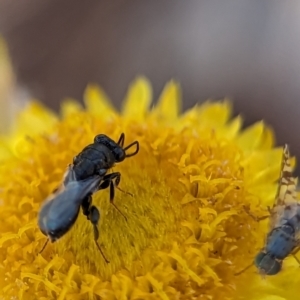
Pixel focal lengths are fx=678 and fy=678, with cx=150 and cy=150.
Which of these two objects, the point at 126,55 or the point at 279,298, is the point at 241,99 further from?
the point at 279,298

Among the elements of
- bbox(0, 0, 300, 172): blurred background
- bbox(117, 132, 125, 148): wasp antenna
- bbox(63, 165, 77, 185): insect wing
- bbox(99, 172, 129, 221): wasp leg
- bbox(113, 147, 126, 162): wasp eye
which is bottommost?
bbox(63, 165, 77, 185): insect wing

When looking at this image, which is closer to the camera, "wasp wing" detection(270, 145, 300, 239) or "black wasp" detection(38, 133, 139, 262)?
"black wasp" detection(38, 133, 139, 262)

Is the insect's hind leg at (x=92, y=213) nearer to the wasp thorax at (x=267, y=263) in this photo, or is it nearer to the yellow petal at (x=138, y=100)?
the wasp thorax at (x=267, y=263)

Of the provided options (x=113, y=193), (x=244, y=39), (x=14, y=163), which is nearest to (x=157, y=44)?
(x=244, y=39)

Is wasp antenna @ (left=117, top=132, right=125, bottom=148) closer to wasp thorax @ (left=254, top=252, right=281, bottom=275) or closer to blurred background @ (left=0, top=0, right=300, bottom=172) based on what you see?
wasp thorax @ (left=254, top=252, right=281, bottom=275)

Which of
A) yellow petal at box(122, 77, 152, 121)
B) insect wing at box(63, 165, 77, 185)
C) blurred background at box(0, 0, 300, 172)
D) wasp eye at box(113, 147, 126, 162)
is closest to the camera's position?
insect wing at box(63, 165, 77, 185)

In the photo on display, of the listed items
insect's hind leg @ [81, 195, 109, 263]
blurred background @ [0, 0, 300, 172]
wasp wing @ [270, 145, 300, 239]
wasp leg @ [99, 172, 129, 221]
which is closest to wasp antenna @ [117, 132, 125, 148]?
wasp leg @ [99, 172, 129, 221]

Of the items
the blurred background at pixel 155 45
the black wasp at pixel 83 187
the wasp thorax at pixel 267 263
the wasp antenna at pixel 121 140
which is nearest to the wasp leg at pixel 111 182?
the black wasp at pixel 83 187
